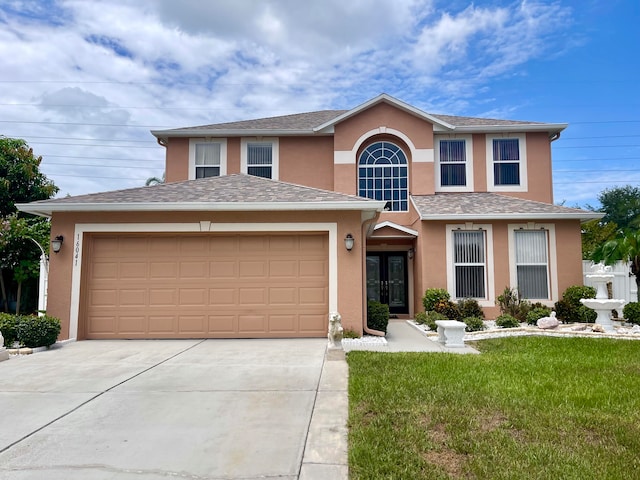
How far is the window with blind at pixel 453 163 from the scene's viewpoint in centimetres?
1609

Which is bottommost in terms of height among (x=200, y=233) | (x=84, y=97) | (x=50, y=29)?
(x=200, y=233)

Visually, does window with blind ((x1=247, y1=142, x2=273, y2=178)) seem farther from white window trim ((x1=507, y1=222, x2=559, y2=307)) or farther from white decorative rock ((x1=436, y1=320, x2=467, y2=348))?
white decorative rock ((x1=436, y1=320, x2=467, y2=348))

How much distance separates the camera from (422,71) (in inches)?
739

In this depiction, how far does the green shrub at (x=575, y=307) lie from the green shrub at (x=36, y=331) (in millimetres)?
13191

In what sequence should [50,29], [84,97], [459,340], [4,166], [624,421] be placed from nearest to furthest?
1. [624,421]
2. [459,340]
3. [50,29]
4. [4,166]
5. [84,97]

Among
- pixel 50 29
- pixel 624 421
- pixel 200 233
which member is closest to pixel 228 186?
pixel 200 233

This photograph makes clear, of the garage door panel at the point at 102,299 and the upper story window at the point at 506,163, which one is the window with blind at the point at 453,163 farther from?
the garage door panel at the point at 102,299

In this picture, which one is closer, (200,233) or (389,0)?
(200,233)

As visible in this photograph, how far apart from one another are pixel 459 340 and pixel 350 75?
13387 millimetres

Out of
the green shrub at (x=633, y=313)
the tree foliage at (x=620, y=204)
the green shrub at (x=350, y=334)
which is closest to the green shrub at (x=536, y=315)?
the green shrub at (x=633, y=313)

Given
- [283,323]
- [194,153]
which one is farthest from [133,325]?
[194,153]

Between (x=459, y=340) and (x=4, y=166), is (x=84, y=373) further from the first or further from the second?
(x=4, y=166)

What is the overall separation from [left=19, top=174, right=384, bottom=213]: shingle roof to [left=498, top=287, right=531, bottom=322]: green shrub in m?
6.04

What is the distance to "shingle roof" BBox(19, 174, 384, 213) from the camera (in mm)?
9703
